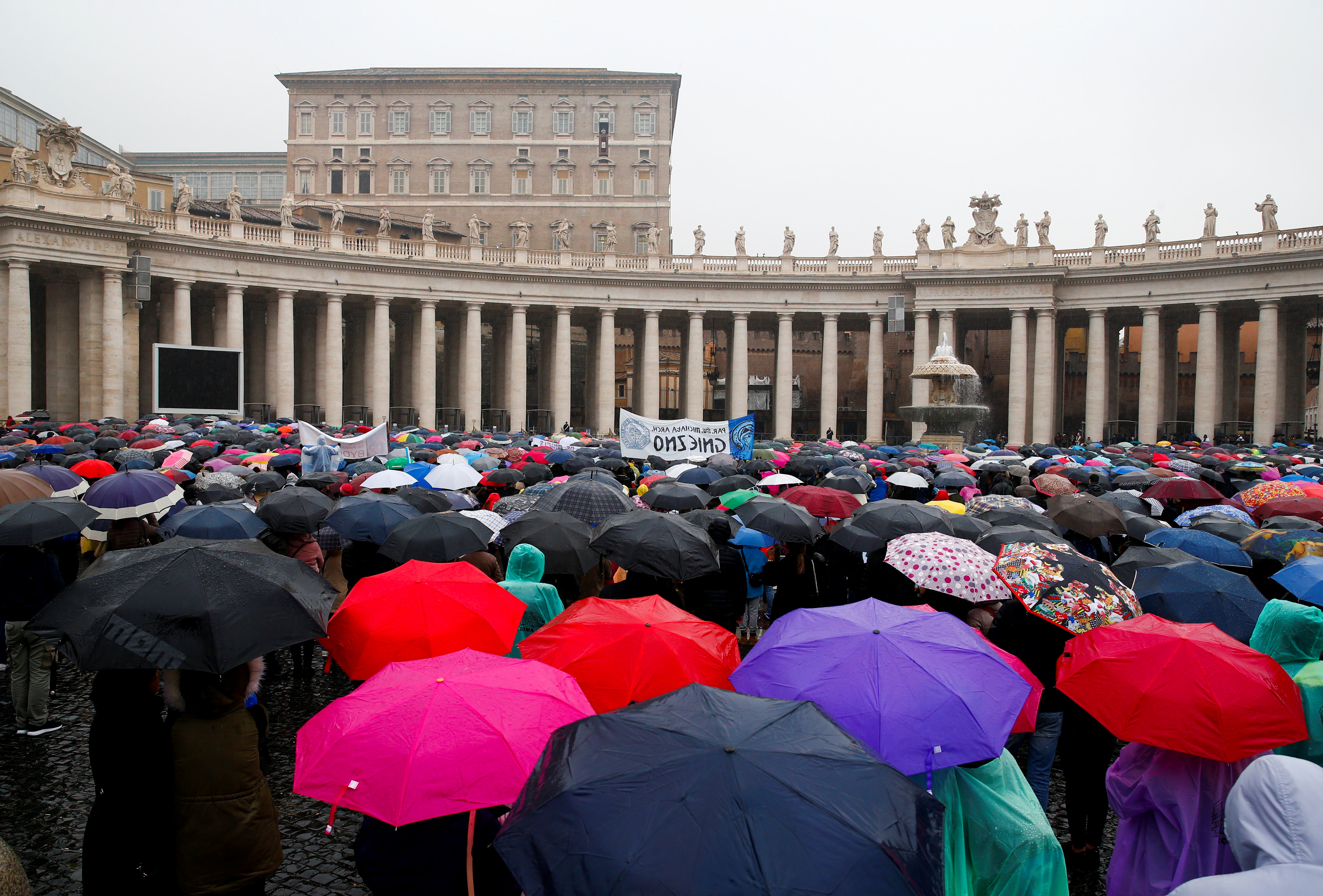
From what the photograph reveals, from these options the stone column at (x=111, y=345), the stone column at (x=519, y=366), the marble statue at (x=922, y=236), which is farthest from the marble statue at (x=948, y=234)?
the stone column at (x=111, y=345)

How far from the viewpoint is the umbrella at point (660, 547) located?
9.20m

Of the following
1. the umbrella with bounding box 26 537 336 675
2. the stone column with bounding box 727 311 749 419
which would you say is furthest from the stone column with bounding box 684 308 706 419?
the umbrella with bounding box 26 537 336 675

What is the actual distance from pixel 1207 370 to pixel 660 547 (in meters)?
50.8

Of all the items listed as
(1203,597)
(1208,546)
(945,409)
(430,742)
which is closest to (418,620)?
(430,742)

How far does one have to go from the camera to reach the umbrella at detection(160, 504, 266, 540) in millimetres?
10898

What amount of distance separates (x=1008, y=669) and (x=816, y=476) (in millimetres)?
14173

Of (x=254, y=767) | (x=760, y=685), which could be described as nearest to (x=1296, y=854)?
(x=760, y=685)

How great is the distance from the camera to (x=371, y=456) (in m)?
22.5

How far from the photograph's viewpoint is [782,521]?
37.1 ft

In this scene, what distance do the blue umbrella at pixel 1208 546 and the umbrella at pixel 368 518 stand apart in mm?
9248

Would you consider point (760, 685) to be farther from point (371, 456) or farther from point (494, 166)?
point (494, 166)

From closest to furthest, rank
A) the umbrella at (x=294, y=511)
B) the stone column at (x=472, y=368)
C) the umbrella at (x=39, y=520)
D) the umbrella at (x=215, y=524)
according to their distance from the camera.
Answer: the umbrella at (x=39, y=520), the umbrella at (x=215, y=524), the umbrella at (x=294, y=511), the stone column at (x=472, y=368)

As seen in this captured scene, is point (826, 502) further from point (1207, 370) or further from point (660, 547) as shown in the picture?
point (1207, 370)

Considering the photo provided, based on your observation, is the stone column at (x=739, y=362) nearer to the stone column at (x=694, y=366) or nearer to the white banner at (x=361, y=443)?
the stone column at (x=694, y=366)
